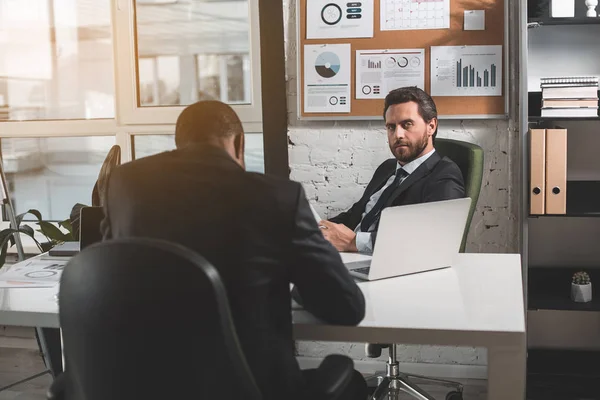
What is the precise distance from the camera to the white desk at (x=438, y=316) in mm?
1706

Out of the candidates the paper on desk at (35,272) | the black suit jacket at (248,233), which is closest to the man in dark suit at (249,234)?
the black suit jacket at (248,233)

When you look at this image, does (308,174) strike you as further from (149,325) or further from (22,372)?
(149,325)

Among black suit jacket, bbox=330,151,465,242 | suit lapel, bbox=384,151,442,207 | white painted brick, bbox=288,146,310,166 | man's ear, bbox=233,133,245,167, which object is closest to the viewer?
man's ear, bbox=233,133,245,167

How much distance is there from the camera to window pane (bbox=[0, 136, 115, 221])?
4.31 m

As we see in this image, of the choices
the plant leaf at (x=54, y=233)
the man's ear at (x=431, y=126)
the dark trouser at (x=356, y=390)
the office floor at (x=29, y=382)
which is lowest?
the office floor at (x=29, y=382)

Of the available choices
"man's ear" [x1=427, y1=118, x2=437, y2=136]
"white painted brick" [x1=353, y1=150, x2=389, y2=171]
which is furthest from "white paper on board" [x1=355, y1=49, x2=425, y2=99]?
"man's ear" [x1=427, y1=118, x2=437, y2=136]

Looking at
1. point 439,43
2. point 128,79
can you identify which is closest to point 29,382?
point 128,79

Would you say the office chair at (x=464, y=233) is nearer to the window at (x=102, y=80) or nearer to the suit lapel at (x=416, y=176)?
the suit lapel at (x=416, y=176)

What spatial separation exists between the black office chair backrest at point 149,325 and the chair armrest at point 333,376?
7.6 inches

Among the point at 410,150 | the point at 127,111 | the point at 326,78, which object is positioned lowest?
the point at 410,150

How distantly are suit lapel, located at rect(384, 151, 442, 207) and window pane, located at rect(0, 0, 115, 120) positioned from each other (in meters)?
1.90

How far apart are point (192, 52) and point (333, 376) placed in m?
2.82

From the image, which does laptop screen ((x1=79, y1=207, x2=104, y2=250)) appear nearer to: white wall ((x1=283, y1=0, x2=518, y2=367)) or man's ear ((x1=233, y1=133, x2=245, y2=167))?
man's ear ((x1=233, y1=133, x2=245, y2=167))

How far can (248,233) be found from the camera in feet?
5.06
